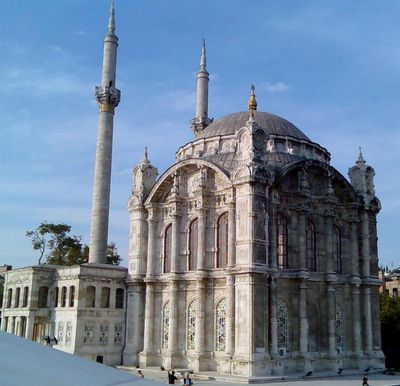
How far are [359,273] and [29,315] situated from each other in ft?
73.3

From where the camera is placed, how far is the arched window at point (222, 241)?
3130cm

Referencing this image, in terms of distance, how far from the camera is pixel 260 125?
35.3 m

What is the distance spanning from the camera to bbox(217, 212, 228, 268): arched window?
31.3m

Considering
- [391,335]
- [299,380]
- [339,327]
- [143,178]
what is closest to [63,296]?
[143,178]

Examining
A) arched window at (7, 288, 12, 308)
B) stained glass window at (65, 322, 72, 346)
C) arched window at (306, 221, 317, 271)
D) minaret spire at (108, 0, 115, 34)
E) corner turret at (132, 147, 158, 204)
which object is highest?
minaret spire at (108, 0, 115, 34)

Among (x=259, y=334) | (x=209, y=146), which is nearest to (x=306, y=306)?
(x=259, y=334)

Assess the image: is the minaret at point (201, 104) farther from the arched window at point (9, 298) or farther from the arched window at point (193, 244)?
the arched window at point (9, 298)

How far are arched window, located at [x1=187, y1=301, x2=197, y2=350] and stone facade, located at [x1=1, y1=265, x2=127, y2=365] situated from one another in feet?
19.9

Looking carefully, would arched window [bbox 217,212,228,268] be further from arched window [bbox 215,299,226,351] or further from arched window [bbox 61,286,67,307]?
arched window [bbox 61,286,67,307]

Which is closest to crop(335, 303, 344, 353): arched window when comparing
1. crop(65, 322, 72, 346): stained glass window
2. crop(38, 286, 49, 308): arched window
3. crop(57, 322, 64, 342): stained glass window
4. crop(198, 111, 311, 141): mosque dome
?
crop(198, 111, 311, 141): mosque dome

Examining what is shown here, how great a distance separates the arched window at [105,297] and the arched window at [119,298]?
63cm

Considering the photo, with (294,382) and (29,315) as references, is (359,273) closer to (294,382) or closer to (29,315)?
(294,382)

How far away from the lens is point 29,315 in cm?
3653

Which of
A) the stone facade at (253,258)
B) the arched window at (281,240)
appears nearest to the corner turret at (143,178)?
the stone facade at (253,258)
